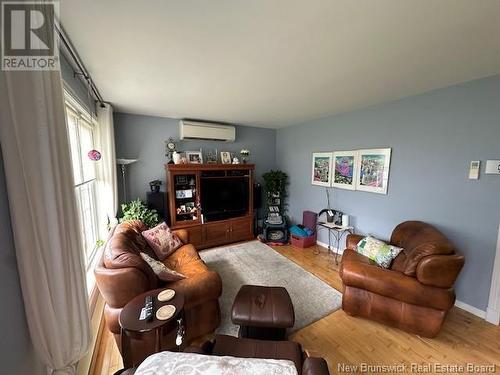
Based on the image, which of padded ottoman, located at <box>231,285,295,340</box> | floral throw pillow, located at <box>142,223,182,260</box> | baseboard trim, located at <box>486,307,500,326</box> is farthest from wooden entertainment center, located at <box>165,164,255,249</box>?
baseboard trim, located at <box>486,307,500,326</box>

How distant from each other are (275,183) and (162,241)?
2570mm

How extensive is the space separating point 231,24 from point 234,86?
3.18 feet

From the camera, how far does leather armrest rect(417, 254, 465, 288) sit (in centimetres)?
167

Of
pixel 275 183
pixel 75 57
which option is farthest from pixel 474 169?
pixel 75 57

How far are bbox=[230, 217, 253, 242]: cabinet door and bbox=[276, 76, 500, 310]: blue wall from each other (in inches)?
74.7

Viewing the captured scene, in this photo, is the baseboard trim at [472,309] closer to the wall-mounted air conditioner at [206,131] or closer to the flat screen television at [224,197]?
the flat screen television at [224,197]

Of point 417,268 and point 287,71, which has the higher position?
point 287,71

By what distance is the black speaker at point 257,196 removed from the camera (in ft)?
14.1

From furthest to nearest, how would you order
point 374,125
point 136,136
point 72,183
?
point 136,136, point 374,125, point 72,183

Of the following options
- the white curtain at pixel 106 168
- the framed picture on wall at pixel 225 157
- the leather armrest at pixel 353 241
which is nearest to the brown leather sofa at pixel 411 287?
the leather armrest at pixel 353 241

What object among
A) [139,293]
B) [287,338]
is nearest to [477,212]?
[287,338]

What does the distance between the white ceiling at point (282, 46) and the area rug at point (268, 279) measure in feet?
7.83

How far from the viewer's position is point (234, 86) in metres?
2.21

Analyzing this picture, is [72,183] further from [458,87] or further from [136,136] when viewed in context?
[458,87]
